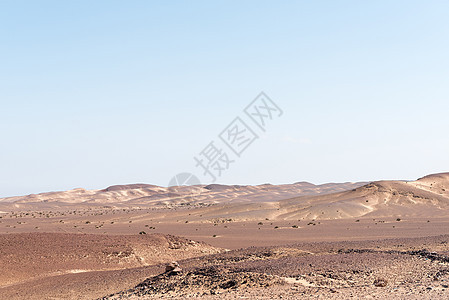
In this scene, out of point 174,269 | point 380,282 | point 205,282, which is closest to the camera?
point 380,282

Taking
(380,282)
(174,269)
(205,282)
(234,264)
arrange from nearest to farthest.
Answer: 1. (380,282)
2. (205,282)
3. (174,269)
4. (234,264)

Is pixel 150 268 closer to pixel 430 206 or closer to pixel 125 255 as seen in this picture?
pixel 125 255

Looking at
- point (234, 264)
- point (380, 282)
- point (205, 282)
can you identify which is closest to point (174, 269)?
point (205, 282)

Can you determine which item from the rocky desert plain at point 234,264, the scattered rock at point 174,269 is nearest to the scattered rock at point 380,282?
the rocky desert plain at point 234,264

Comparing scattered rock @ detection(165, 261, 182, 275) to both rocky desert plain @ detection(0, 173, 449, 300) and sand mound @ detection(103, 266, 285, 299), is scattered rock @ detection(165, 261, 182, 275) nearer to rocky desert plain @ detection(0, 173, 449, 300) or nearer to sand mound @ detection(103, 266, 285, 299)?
rocky desert plain @ detection(0, 173, 449, 300)

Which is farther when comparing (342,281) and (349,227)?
(349,227)

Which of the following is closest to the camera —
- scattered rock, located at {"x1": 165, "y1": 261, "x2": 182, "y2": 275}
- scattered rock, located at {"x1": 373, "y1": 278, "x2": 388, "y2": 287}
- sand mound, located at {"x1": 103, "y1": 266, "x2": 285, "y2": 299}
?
scattered rock, located at {"x1": 373, "y1": 278, "x2": 388, "y2": 287}

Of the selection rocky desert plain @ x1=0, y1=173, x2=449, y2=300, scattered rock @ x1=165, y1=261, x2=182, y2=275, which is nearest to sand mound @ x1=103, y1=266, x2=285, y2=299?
rocky desert plain @ x1=0, y1=173, x2=449, y2=300

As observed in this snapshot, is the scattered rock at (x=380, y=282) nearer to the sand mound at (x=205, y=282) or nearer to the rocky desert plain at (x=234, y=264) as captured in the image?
the rocky desert plain at (x=234, y=264)

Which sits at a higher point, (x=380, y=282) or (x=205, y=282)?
(x=205, y=282)

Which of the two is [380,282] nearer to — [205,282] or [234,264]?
[205,282]

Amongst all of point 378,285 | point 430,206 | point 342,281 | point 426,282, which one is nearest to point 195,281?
point 342,281

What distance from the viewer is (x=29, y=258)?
2470 centimetres

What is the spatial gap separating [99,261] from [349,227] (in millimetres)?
26711
